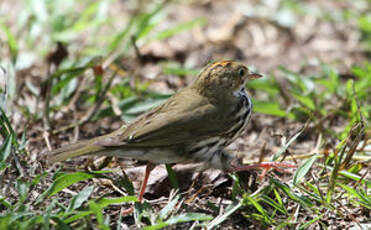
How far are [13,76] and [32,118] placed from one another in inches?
19.3

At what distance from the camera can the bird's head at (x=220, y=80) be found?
14.7 ft

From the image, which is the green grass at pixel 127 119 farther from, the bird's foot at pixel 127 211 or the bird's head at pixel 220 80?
the bird's head at pixel 220 80

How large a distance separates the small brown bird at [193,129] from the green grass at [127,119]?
0.65 ft

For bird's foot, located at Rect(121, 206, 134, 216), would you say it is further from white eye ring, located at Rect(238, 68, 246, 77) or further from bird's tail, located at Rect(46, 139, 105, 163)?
white eye ring, located at Rect(238, 68, 246, 77)

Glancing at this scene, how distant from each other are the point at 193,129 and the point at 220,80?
1.87 ft

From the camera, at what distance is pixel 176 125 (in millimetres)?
4082

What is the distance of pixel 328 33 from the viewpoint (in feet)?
24.6

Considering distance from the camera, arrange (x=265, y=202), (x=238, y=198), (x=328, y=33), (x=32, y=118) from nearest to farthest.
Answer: (x=238, y=198)
(x=265, y=202)
(x=32, y=118)
(x=328, y=33)

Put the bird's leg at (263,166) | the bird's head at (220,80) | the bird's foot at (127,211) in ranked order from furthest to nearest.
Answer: the bird's head at (220,80) < the bird's leg at (263,166) < the bird's foot at (127,211)

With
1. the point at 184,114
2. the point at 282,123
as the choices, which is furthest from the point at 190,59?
the point at 184,114

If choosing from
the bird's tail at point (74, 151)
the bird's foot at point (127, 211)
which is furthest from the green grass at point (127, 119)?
the bird's tail at point (74, 151)

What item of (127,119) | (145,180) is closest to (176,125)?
(145,180)

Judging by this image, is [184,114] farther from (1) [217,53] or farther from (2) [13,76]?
(1) [217,53]

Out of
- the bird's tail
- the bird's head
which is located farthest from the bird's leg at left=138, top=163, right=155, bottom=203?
the bird's head
